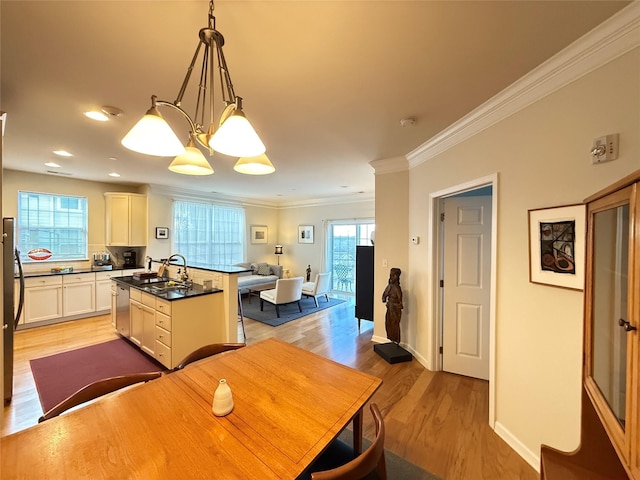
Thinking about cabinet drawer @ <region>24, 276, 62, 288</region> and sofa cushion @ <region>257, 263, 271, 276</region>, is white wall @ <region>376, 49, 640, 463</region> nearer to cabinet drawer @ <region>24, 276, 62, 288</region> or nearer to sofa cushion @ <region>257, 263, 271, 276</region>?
sofa cushion @ <region>257, 263, 271, 276</region>

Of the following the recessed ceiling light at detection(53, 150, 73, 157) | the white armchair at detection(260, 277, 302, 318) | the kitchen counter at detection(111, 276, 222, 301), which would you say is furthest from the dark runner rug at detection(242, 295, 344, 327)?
the recessed ceiling light at detection(53, 150, 73, 157)

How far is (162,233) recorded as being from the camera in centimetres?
541

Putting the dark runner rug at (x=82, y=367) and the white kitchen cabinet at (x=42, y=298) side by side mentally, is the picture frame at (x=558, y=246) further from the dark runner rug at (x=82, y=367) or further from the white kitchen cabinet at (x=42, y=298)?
the white kitchen cabinet at (x=42, y=298)

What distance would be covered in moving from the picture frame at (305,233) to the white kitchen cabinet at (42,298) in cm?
504

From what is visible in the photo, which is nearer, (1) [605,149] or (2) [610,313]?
(2) [610,313]

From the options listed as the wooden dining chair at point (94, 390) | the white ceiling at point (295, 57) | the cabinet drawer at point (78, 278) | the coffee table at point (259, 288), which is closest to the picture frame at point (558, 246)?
the white ceiling at point (295, 57)

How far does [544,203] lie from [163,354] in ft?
12.4

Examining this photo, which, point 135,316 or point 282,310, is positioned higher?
point 135,316

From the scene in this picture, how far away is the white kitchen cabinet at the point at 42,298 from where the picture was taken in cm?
403

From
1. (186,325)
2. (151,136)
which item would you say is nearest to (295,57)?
(151,136)

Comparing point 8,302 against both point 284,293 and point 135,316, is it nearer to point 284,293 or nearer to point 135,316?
point 135,316

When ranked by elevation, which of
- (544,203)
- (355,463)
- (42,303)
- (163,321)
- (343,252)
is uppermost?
(544,203)

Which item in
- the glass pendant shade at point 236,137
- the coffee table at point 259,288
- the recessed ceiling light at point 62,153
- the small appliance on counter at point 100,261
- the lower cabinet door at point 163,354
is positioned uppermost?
the recessed ceiling light at point 62,153

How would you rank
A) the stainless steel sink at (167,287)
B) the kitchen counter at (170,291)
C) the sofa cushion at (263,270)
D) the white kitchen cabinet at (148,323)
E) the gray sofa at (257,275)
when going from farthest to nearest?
the sofa cushion at (263,270)
the gray sofa at (257,275)
the stainless steel sink at (167,287)
the white kitchen cabinet at (148,323)
the kitchen counter at (170,291)
